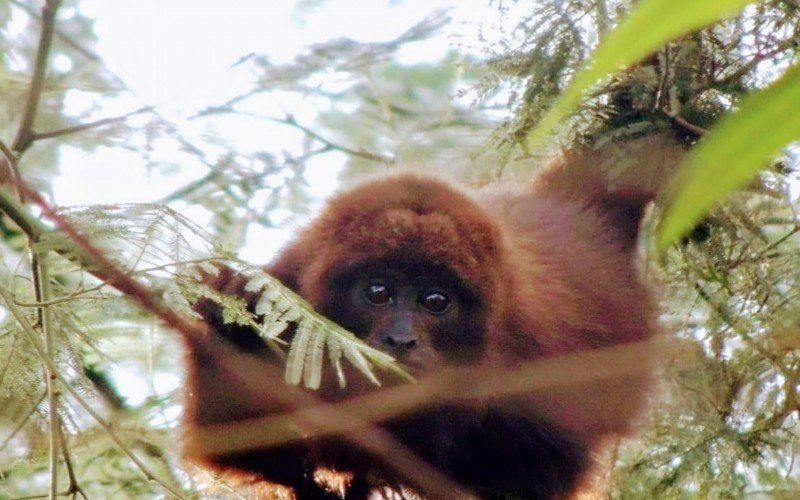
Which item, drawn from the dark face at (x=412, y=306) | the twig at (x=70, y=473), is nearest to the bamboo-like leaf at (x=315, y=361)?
the twig at (x=70, y=473)

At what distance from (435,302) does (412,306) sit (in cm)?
12

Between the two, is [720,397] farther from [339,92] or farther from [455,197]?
[339,92]

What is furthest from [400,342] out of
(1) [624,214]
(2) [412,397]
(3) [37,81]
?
(1) [624,214]

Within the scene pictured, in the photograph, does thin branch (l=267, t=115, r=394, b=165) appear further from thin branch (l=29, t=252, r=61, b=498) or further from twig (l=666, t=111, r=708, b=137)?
thin branch (l=29, t=252, r=61, b=498)

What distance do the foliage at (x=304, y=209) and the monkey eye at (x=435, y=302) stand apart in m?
0.45

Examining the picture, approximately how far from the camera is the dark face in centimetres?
422

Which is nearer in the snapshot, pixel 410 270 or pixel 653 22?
pixel 653 22

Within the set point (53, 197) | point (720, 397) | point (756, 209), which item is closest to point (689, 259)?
point (756, 209)

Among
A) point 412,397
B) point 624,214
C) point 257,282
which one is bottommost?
point 257,282

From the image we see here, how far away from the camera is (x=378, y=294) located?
4.27m

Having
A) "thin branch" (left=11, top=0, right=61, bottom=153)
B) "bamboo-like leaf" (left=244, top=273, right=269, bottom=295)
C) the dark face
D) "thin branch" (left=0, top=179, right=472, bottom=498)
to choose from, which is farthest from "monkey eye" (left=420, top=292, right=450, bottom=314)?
"thin branch" (left=11, top=0, right=61, bottom=153)

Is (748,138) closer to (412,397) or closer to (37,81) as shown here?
(37,81)

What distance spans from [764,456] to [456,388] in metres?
1.59

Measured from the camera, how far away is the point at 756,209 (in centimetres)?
490
